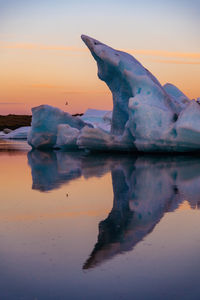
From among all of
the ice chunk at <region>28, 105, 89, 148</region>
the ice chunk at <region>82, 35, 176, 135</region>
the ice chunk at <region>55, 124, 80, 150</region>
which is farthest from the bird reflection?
the ice chunk at <region>28, 105, 89, 148</region>

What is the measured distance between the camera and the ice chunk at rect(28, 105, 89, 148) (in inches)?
754

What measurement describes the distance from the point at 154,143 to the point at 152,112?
87 centimetres

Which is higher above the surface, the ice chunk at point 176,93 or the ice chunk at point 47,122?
the ice chunk at point 176,93

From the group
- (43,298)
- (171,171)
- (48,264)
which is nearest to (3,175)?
(171,171)

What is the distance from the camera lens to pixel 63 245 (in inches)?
127

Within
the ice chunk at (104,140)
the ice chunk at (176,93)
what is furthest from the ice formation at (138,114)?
the ice chunk at (176,93)

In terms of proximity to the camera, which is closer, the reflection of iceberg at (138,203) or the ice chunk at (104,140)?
the reflection of iceberg at (138,203)

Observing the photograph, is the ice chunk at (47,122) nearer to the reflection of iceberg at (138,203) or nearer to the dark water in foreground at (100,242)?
the reflection of iceberg at (138,203)

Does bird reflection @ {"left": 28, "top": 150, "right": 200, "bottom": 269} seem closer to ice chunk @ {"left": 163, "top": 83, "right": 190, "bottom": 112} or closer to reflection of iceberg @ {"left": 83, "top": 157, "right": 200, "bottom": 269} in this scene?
reflection of iceberg @ {"left": 83, "top": 157, "right": 200, "bottom": 269}

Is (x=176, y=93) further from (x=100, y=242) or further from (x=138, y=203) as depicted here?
(x=100, y=242)

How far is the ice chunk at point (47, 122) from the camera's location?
62.8 ft

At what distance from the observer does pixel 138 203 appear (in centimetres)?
512

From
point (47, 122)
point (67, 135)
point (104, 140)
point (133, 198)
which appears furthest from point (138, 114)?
point (133, 198)

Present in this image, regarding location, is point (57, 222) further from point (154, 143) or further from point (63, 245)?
point (154, 143)
